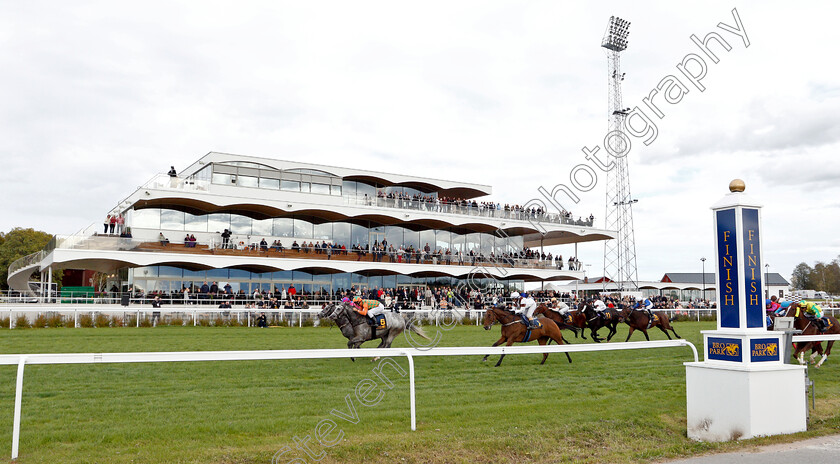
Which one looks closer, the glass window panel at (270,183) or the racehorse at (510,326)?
the racehorse at (510,326)

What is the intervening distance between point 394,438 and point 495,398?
231cm

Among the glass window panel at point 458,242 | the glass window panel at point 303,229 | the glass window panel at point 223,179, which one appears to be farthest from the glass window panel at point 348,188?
the glass window panel at point 458,242

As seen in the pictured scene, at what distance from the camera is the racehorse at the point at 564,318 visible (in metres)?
14.9

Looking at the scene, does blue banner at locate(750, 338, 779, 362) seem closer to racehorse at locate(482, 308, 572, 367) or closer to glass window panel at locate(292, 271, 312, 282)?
racehorse at locate(482, 308, 572, 367)

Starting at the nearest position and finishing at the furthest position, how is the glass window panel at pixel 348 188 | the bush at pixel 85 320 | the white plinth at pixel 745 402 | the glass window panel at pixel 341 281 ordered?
the white plinth at pixel 745 402
the bush at pixel 85 320
the glass window panel at pixel 341 281
the glass window panel at pixel 348 188

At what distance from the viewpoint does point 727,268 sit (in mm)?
6500

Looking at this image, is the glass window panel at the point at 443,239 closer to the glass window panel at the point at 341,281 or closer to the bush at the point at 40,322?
the glass window panel at the point at 341,281

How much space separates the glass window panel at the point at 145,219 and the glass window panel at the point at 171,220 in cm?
24

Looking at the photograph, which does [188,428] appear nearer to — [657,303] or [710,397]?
[710,397]

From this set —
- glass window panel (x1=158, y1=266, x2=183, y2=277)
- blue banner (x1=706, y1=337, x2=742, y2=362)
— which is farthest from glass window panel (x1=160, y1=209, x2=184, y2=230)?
blue banner (x1=706, y1=337, x2=742, y2=362)

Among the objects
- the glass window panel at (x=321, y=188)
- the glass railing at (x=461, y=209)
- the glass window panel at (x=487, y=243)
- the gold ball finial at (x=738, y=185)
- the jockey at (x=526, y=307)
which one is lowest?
the jockey at (x=526, y=307)

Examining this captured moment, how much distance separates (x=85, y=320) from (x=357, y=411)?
673 inches

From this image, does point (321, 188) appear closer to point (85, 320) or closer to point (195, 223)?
point (195, 223)

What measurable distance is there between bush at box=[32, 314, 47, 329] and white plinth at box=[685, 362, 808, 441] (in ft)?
64.6
